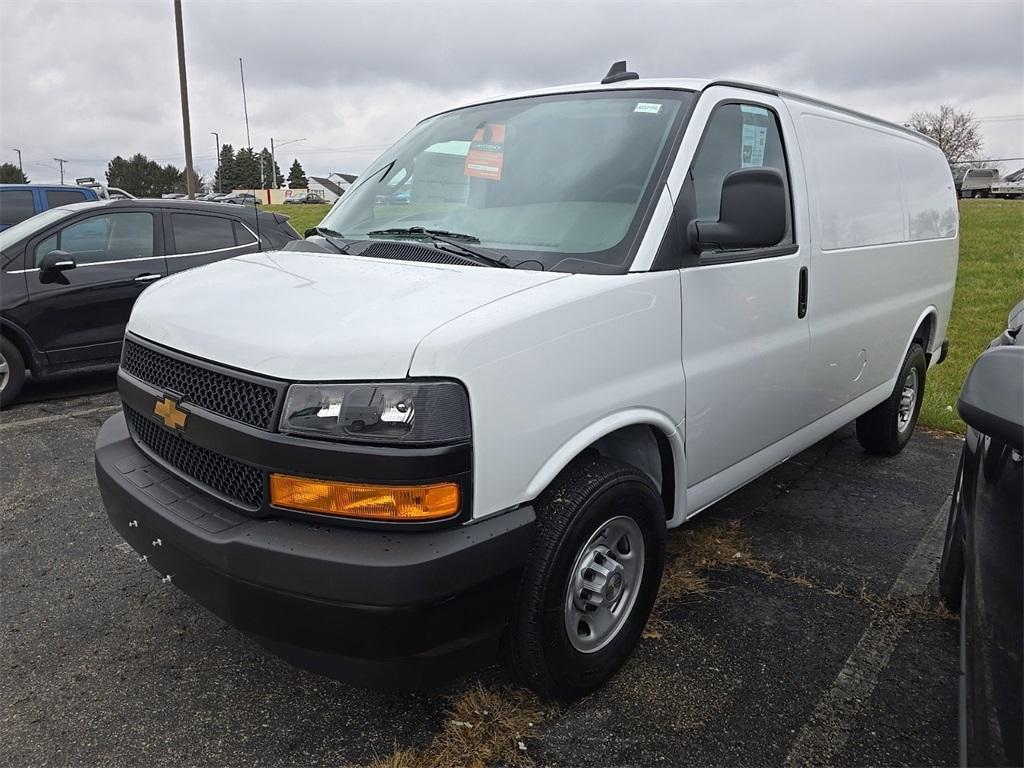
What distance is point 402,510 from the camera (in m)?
2.01

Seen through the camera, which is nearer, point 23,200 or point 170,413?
point 170,413

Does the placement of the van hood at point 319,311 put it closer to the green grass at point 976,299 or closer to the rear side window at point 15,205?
the green grass at point 976,299

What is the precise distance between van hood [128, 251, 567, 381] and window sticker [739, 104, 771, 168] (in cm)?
130

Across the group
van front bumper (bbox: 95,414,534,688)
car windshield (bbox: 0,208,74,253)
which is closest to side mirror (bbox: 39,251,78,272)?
car windshield (bbox: 0,208,74,253)

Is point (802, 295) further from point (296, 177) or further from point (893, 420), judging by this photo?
point (296, 177)

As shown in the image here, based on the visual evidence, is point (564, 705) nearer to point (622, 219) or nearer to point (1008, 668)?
point (1008, 668)

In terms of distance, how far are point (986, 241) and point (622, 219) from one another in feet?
61.5

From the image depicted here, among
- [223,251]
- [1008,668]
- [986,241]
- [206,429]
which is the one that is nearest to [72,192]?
[223,251]

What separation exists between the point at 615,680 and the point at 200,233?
6340 millimetres

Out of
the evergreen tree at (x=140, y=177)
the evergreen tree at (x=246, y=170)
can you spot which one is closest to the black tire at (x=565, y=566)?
the evergreen tree at (x=140, y=177)

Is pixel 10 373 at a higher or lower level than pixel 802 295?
lower

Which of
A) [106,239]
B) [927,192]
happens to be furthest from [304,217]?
[927,192]

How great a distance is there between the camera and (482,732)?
2418 millimetres

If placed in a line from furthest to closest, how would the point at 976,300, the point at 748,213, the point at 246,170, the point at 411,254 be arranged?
1. the point at 246,170
2. the point at 976,300
3. the point at 411,254
4. the point at 748,213
